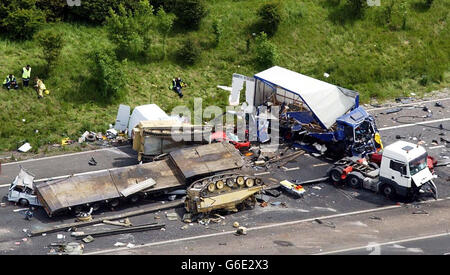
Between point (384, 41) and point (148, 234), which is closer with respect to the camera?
point (148, 234)

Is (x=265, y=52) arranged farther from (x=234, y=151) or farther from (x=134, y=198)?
(x=134, y=198)

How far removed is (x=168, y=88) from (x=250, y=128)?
5.57 meters

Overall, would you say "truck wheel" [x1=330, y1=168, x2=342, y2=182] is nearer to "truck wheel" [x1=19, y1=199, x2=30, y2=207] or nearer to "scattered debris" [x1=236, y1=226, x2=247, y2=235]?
"scattered debris" [x1=236, y1=226, x2=247, y2=235]

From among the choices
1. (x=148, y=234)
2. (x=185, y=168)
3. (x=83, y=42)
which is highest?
(x=83, y=42)

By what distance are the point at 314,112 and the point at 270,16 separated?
9544 millimetres

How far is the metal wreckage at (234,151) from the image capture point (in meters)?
22.7

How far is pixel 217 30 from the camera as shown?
33.8m

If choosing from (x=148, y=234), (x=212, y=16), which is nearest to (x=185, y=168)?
(x=148, y=234)

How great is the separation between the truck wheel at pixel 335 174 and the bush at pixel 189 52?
1173cm

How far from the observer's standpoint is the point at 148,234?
70.9 feet

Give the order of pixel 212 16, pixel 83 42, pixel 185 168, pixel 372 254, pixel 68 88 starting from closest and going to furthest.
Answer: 1. pixel 372 254
2. pixel 185 168
3. pixel 68 88
4. pixel 83 42
5. pixel 212 16

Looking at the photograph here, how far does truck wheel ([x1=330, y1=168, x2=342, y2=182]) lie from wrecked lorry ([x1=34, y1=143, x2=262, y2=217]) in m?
3.50

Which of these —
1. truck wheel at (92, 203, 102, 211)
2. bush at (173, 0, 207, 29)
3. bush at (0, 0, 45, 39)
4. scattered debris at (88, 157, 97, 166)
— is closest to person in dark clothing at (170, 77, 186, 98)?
bush at (173, 0, 207, 29)

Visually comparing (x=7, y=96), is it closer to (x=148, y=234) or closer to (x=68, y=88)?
(x=68, y=88)
